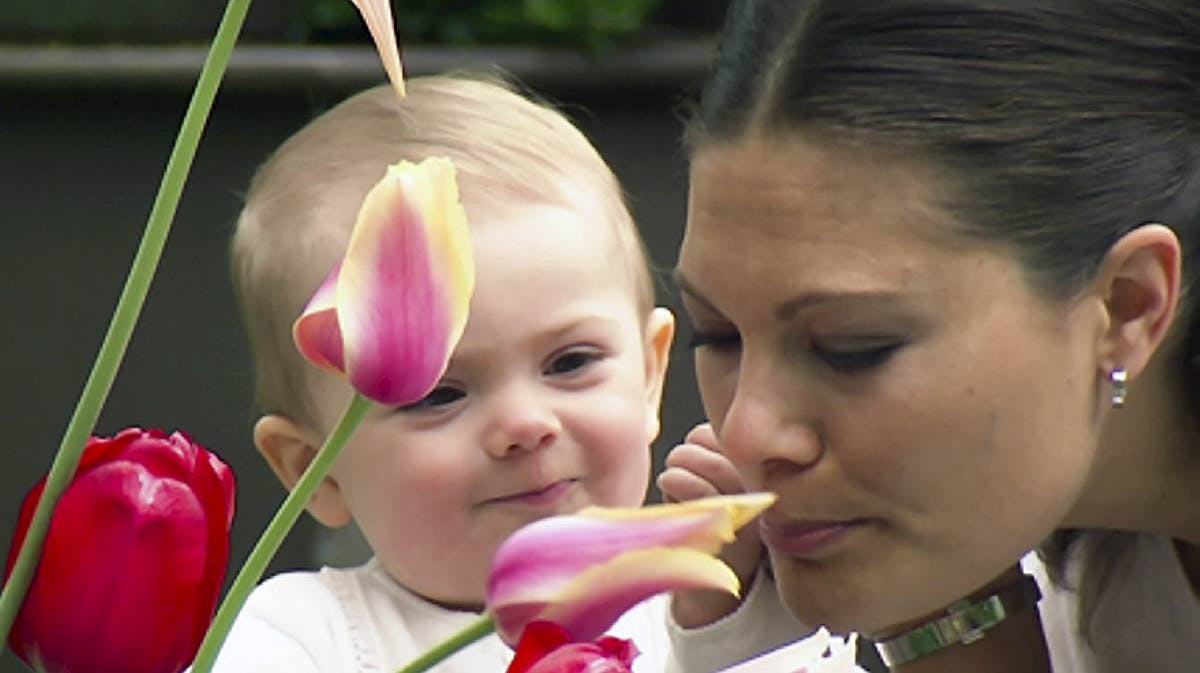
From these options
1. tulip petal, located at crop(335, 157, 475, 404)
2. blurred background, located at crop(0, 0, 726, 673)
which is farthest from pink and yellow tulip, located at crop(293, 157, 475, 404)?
blurred background, located at crop(0, 0, 726, 673)

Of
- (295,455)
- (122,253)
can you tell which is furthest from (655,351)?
(122,253)

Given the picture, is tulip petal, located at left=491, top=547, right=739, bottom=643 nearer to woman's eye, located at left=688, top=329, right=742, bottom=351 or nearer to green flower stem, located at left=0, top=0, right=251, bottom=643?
green flower stem, located at left=0, top=0, right=251, bottom=643

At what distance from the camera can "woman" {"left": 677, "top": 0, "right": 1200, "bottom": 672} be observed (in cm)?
113

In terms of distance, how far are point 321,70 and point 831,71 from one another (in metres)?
2.21

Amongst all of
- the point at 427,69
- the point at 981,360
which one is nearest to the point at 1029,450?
the point at 981,360

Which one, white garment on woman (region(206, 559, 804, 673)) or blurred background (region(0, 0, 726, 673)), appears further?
blurred background (region(0, 0, 726, 673))

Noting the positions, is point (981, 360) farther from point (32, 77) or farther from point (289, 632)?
point (32, 77)

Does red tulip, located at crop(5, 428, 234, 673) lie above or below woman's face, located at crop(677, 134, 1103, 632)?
above

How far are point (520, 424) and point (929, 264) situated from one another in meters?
0.27

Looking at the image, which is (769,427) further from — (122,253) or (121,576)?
(122,253)

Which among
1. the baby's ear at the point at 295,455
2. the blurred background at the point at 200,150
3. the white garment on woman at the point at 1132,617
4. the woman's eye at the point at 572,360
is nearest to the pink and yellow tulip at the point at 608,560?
the woman's eye at the point at 572,360

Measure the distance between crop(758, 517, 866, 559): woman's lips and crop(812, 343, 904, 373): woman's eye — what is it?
0.26 ft

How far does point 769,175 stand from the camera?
1.16 m

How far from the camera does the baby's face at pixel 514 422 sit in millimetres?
1298
